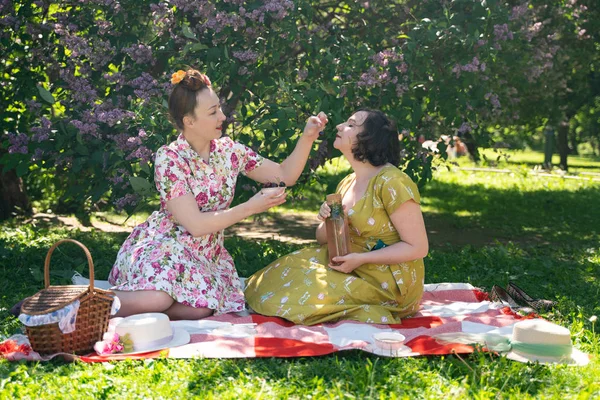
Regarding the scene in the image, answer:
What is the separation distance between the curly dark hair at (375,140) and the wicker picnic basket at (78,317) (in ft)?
4.95

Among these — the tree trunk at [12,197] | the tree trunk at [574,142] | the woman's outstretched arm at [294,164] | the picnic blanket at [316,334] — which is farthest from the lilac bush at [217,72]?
the tree trunk at [574,142]

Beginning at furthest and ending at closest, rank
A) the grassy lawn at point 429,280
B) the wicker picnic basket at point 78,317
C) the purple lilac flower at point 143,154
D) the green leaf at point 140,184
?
1. the purple lilac flower at point 143,154
2. the green leaf at point 140,184
3. the wicker picnic basket at point 78,317
4. the grassy lawn at point 429,280

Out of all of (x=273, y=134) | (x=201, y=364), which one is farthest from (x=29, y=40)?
(x=201, y=364)

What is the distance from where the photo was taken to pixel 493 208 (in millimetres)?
9438

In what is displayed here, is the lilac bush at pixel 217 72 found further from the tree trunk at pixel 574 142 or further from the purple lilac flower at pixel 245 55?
the tree trunk at pixel 574 142

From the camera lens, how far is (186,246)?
4.15 metres

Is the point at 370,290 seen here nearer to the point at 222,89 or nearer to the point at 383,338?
the point at 383,338

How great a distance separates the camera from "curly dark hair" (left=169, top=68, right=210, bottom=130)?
4.12m

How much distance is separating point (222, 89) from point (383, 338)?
10.5 ft

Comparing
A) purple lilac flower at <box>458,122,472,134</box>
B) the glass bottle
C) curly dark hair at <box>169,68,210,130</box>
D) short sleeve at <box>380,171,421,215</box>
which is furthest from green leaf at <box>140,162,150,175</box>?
purple lilac flower at <box>458,122,472,134</box>

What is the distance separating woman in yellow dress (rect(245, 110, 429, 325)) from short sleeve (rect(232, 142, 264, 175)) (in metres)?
0.62

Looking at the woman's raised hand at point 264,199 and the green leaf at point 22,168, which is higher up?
the green leaf at point 22,168

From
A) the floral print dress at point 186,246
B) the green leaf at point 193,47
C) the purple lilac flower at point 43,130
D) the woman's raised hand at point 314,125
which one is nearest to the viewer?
the floral print dress at point 186,246

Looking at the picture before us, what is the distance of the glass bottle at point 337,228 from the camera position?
399cm
